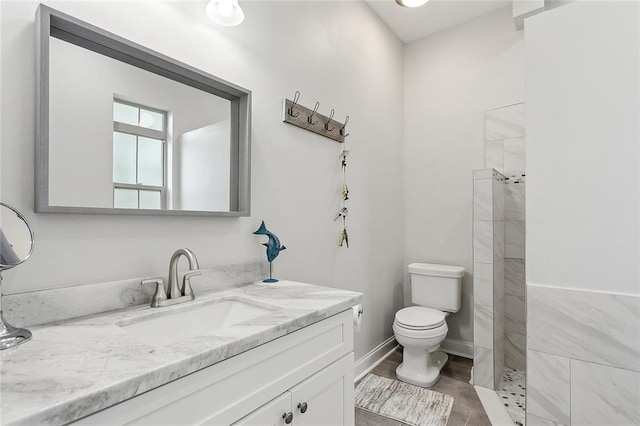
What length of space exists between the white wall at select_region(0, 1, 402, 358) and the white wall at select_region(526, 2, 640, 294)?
3.74ft

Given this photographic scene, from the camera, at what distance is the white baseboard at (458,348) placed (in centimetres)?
277

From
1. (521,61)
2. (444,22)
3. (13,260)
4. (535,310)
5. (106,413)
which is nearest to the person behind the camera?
(106,413)

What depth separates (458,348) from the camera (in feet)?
9.25

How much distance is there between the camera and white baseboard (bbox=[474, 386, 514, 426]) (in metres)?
1.87

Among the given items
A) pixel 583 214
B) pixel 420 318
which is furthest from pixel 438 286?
pixel 583 214

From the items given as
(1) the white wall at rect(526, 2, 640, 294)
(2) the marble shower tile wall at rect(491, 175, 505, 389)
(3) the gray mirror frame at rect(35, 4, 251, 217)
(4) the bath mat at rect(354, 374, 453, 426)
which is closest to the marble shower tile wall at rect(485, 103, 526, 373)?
(2) the marble shower tile wall at rect(491, 175, 505, 389)

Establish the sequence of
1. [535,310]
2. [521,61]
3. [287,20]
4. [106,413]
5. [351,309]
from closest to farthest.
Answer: [106,413] < [351,309] < [535,310] < [287,20] < [521,61]

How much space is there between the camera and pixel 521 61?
262 cm

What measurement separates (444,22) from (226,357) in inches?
126

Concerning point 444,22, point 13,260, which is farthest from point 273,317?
point 444,22

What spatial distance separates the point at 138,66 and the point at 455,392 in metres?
2.55

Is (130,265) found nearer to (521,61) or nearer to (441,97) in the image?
(441,97)

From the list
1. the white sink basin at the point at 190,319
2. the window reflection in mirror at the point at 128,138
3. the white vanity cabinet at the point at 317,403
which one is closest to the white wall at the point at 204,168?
the window reflection in mirror at the point at 128,138

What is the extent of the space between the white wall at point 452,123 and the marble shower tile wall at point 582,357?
1.37 m
